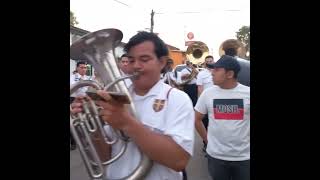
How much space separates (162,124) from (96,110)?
1.12 feet

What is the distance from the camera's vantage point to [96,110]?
2.24m

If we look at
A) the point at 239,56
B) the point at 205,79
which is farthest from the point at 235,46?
the point at 205,79

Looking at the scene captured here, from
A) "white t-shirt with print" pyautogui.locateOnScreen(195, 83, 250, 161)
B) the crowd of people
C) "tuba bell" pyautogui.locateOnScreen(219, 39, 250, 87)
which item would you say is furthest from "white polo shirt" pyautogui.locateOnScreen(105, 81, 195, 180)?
"tuba bell" pyautogui.locateOnScreen(219, 39, 250, 87)

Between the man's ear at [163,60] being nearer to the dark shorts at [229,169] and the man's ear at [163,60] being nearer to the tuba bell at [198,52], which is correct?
the dark shorts at [229,169]

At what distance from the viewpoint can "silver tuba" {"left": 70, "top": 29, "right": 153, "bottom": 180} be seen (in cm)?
221

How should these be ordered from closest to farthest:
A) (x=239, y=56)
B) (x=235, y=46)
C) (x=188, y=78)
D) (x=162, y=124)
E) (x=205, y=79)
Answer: (x=162, y=124)
(x=235, y=46)
(x=239, y=56)
(x=205, y=79)
(x=188, y=78)

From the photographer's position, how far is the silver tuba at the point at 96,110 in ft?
7.26

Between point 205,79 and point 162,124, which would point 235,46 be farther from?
point 162,124

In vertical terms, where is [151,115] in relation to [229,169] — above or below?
above
